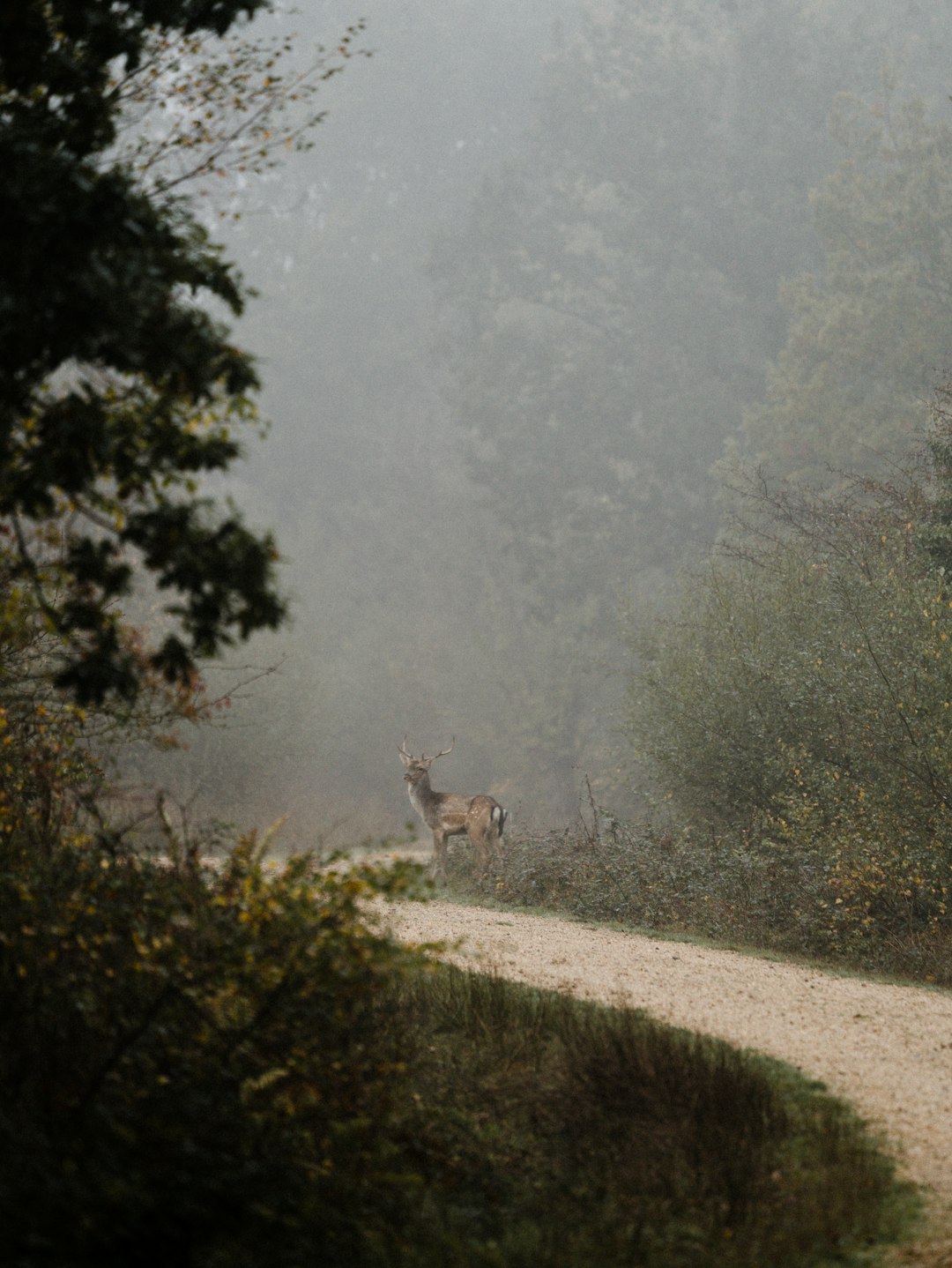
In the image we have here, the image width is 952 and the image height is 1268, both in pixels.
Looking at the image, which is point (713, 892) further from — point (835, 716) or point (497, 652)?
point (497, 652)

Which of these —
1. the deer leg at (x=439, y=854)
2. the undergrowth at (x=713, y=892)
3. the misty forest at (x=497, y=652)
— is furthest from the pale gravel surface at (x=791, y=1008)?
the deer leg at (x=439, y=854)

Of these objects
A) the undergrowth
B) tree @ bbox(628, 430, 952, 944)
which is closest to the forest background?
tree @ bbox(628, 430, 952, 944)

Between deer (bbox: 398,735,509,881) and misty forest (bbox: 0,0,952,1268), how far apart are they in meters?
0.57

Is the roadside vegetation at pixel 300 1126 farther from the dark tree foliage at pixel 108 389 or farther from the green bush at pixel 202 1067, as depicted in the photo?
the dark tree foliage at pixel 108 389

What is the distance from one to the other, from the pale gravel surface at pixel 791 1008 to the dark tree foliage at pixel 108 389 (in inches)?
183

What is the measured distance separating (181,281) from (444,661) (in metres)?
50.6

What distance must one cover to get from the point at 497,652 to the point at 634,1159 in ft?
148

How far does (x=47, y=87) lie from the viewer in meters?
6.35

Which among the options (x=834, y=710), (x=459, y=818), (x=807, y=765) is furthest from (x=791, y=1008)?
(x=459, y=818)

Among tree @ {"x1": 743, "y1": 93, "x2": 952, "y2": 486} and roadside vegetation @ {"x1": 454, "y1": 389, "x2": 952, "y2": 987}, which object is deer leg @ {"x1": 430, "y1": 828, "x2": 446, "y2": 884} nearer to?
roadside vegetation @ {"x1": 454, "y1": 389, "x2": 952, "y2": 987}

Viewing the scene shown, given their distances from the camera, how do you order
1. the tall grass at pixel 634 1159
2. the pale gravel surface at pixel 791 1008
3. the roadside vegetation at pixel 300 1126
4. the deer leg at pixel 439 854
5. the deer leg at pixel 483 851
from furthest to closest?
the deer leg at pixel 439 854, the deer leg at pixel 483 851, the pale gravel surface at pixel 791 1008, the tall grass at pixel 634 1159, the roadside vegetation at pixel 300 1126

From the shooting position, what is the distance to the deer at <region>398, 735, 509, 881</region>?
2041 cm

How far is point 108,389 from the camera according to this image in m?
5.95

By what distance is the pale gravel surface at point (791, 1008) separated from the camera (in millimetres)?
8234
